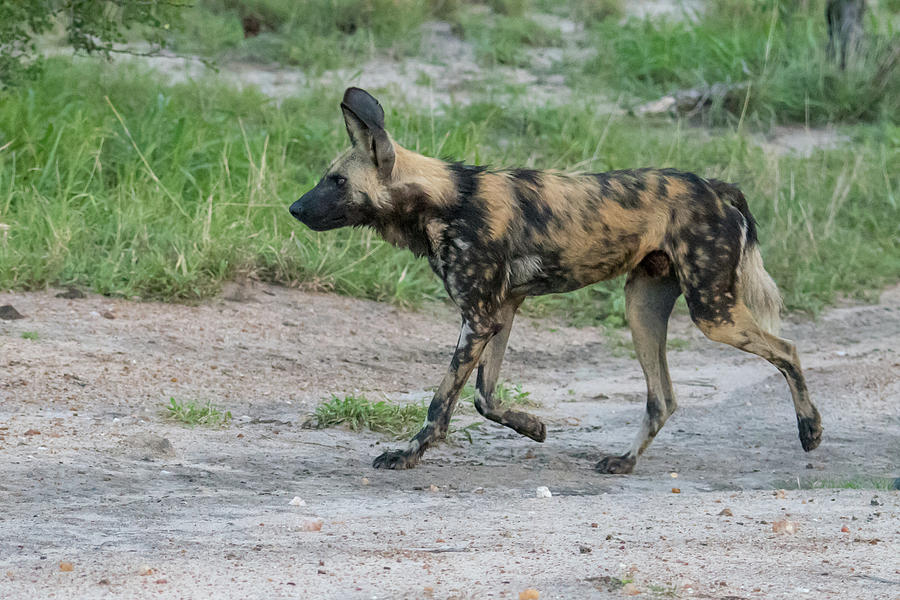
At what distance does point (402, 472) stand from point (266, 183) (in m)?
3.29

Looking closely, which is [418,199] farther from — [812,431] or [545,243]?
[812,431]

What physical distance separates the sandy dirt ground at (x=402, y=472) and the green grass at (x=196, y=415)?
0.07 meters

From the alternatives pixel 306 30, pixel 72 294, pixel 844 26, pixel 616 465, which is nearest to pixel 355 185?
pixel 616 465

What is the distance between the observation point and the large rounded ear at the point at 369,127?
4109 millimetres

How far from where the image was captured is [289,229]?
22.1 ft

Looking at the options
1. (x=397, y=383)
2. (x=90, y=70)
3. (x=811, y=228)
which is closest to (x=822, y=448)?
(x=397, y=383)

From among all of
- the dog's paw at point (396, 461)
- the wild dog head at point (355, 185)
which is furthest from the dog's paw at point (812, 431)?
the wild dog head at point (355, 185)

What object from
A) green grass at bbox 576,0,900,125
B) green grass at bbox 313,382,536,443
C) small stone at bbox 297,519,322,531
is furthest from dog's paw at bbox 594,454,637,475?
green grass at bbox 576,0,900,125

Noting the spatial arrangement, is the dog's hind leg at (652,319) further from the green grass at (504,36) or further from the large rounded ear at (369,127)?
the green grass at (504,36)

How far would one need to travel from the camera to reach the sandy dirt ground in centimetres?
276

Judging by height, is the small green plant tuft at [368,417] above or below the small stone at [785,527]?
below

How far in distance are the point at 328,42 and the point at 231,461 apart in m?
6.62

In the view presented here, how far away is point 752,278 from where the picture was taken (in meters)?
4.54

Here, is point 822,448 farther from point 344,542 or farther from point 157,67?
point 157,67
